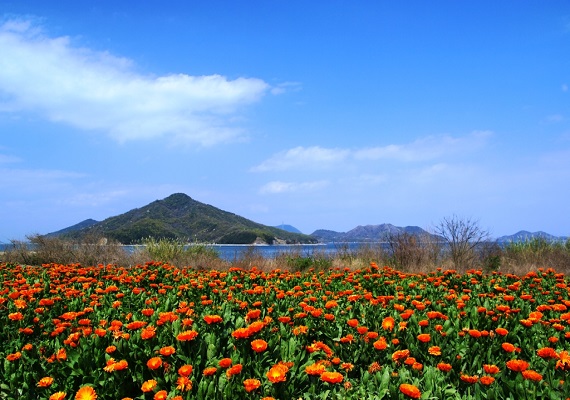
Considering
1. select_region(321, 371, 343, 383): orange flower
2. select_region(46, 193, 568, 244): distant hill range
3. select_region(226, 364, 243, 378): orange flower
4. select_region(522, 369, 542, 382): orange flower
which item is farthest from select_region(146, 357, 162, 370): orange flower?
select_region(46, 193, 568, 244): distant hill range

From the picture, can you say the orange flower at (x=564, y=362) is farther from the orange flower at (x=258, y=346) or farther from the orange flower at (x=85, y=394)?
the orange flower at (x=85, y=394)

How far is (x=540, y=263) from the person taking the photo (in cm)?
1479

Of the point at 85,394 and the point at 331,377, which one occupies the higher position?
the point at 331,377

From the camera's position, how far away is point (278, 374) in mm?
2650

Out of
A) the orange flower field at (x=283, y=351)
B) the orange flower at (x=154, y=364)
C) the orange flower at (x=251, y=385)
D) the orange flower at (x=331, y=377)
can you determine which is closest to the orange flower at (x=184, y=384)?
the orange flower field at (x=283, y=351)

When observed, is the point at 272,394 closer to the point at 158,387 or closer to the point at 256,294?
the point at 158,387

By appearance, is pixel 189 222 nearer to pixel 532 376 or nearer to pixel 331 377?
pixel 331 377

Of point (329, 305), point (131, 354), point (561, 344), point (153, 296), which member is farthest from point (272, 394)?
point (153, 296)

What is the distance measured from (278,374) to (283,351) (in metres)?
0.71

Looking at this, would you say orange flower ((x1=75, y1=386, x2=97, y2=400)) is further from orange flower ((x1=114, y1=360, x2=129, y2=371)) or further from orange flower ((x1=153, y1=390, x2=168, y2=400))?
orange flower ((x1=153, y1=390, x2=168, y2=400))

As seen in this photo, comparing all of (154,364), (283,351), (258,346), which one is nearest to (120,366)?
(154,364)

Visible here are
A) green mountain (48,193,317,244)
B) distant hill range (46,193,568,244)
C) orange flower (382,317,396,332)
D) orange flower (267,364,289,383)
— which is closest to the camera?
orange flower (267,364,289,383)

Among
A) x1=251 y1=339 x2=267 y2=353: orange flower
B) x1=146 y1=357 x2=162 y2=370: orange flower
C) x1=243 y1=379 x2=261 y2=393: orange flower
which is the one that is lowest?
x1=243 y1=379 x2=261 y2=393: orange flower

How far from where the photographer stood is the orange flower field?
2.78 meters
